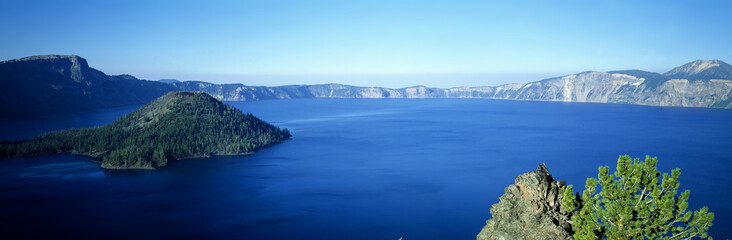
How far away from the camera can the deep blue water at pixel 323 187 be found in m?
65.4

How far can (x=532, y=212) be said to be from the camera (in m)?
32.0

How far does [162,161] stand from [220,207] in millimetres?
44837

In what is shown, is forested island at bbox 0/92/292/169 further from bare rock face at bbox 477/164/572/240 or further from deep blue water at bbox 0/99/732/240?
bare rock face at bbox 477/164/572/240

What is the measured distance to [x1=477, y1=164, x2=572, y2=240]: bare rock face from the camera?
1189 inches

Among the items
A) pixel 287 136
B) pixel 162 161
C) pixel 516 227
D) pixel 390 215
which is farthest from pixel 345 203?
pixel 287 136

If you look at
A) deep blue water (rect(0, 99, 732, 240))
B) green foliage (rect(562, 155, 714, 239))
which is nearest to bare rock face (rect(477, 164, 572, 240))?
green foliage (rect(562, 155, 714, 239))

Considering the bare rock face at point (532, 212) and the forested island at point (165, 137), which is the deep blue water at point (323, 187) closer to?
the forested island at point (165, 137)

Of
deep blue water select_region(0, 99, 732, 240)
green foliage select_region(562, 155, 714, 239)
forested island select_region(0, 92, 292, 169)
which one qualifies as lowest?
deep blue water select_region(0, 99, 732, 240)

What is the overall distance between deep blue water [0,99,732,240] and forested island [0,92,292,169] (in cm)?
601

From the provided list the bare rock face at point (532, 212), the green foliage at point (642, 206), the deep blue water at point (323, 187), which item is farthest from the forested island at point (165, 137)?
the green foliage at point (642, 206)

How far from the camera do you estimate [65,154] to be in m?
125

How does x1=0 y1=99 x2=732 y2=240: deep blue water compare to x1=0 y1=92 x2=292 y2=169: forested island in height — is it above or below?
below

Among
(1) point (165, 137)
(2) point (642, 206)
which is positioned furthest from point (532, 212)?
(1) point (165, 137)

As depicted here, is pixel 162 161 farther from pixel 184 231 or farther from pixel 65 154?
pixel 184 231
